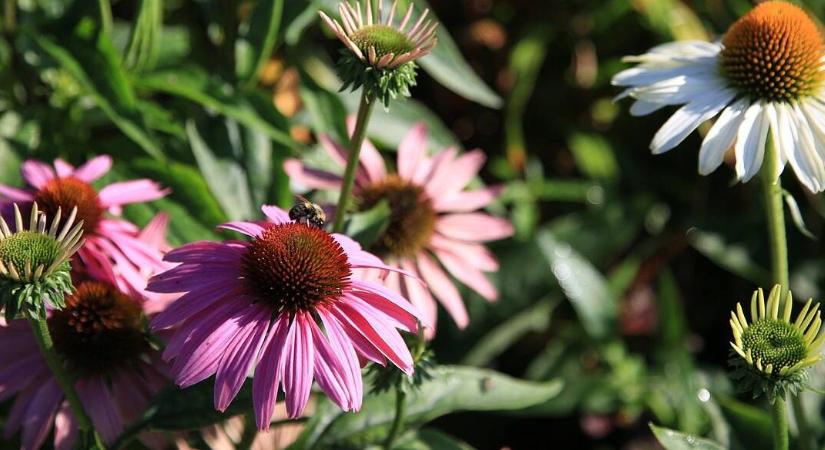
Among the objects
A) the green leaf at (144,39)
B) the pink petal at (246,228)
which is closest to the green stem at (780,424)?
the pink petal at (246,228)

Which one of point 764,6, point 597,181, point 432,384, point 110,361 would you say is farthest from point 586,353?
point 110,361

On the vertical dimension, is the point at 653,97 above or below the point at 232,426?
above

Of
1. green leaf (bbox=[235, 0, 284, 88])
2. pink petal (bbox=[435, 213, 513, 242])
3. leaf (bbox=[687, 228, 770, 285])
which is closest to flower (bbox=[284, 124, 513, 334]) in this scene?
pink petal (bbox=[435, 213, 513, 242])

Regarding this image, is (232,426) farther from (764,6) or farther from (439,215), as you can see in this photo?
(764,6)

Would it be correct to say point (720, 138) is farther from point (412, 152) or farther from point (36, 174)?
point (36, 174)

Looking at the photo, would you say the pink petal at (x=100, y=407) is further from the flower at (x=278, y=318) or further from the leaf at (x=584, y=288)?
the leaf at (x=584, y=288)
